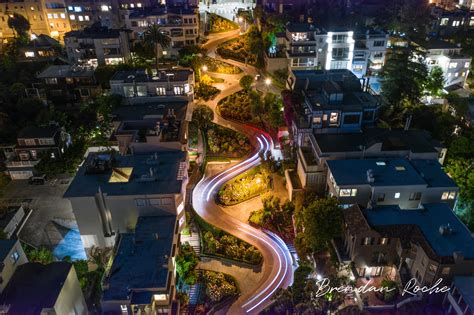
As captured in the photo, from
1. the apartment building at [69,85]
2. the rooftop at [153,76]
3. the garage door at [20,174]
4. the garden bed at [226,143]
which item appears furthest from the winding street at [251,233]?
the garage door at [20,174]

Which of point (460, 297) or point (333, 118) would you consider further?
point (333, 118)

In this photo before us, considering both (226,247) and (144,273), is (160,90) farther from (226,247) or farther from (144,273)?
(144,273)

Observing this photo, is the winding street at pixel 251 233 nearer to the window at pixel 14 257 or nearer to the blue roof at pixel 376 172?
the blue roof at pixel 376 172

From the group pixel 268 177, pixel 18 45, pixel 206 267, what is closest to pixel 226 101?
pixel 268 177

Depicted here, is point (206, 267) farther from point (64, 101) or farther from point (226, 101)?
point (64, 101)

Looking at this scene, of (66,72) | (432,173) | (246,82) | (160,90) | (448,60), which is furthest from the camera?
(66,72)

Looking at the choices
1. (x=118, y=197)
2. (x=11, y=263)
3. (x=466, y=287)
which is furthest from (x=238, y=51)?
(x=466, y=287)
